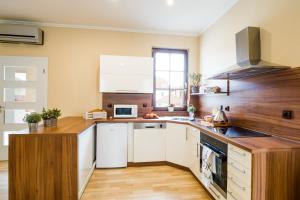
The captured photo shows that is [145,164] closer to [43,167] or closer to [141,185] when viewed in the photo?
[141,185]

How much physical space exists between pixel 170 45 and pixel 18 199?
346 centimetres

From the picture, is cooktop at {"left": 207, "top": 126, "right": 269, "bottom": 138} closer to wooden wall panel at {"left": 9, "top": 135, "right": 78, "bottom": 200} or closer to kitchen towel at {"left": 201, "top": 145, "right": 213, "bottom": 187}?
kitchen towel at {"left": 201, "top": 145, "right": 213, "bottom": 187}

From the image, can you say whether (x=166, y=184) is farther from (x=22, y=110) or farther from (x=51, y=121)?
(x=22, y=110)

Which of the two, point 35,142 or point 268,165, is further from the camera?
point 35,142

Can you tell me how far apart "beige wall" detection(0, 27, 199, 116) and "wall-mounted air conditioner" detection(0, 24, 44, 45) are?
7.6 inches

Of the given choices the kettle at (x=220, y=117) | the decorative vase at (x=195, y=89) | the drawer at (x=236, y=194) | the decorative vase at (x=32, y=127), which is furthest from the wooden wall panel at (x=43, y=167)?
the decorative vase at (x=195, y=89)

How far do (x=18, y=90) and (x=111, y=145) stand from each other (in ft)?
6.91

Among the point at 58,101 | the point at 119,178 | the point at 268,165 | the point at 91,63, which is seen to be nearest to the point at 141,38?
the point at 91,63

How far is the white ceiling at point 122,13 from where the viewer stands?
8.68ft

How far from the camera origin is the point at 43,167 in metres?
1.88

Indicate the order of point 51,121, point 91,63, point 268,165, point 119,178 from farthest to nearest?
point 91,63 < point 119,178 < point 51,121 < point 268,165

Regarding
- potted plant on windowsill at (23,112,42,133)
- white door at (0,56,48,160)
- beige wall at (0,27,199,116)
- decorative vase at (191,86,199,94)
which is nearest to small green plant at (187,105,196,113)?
decorative vase at (191,86,199,94)

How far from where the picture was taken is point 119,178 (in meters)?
2.72

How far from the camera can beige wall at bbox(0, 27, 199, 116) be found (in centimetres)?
343
